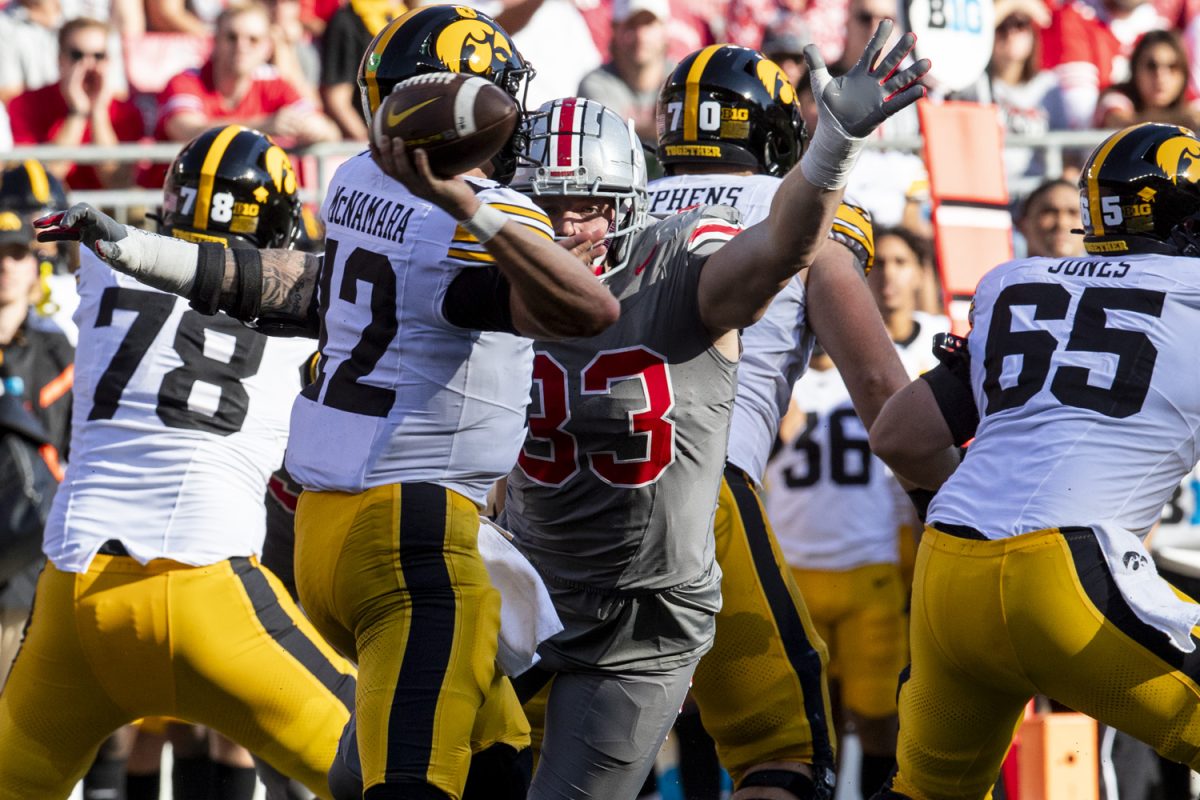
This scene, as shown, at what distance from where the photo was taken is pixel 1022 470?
416cm

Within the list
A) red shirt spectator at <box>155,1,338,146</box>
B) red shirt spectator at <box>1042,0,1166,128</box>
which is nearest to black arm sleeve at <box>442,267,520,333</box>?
red shirt spectator at <box>155,1,338,146</box>

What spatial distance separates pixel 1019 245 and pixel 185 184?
4.24m

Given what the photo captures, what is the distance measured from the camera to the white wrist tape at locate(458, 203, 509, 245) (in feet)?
10.1

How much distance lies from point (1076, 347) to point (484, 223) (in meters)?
1.70

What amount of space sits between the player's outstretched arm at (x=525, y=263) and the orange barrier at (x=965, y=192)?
389 centimetres

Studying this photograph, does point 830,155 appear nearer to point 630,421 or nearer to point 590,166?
point 590,166

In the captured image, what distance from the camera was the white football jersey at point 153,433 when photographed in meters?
4.61

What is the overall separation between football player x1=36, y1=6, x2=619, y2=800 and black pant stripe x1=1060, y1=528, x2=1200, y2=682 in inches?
52.1

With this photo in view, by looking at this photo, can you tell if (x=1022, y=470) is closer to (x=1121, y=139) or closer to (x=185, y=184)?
(x=1121, y=139)

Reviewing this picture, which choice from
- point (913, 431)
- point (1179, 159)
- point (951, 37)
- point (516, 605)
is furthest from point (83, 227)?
point (951, 37)

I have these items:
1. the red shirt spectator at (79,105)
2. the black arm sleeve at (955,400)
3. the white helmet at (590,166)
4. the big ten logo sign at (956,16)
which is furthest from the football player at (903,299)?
the red shirt spectator at (79,105)

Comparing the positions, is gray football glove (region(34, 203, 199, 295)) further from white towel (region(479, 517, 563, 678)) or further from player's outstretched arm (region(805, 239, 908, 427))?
player's outstretched arm (region(805, 239, 908, 427))

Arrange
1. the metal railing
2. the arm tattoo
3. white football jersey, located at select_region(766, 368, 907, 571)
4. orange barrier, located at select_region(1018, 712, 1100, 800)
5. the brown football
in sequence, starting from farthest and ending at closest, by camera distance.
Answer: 1. the metal railing
2. white football jersey, located at select_region(766, 368, 907, 571)
3. orange barrier, located at select_region(1018, 712, 1100, 800)
4. the arm tattoo
5. the brown football

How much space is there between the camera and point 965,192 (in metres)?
7.04
